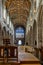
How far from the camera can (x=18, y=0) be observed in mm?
39906

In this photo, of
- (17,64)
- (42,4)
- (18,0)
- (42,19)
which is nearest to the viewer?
(17,64)

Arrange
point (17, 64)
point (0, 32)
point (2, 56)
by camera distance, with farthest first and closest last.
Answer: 1. point (0, 32)
2. point (2, 56)
3. point (17, 64)

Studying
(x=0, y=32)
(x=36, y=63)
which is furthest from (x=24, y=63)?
(x=0, y=32)

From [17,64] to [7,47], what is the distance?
1.66m

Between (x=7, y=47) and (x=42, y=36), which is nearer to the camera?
(x=7, y=47)

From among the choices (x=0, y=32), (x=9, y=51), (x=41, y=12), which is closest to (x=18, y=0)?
(x=0, y=32)

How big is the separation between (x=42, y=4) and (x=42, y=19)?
197 cm

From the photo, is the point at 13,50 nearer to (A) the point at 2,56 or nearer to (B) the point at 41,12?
(A) the point at 2,56

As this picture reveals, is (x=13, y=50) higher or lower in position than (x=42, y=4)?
lower

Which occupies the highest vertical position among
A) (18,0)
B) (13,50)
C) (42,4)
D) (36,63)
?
(18,0)

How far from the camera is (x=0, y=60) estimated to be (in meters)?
9.52

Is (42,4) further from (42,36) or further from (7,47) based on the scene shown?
(7,47)

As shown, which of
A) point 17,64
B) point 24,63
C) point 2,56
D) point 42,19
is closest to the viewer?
point 17,64

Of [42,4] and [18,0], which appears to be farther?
[18,0]
